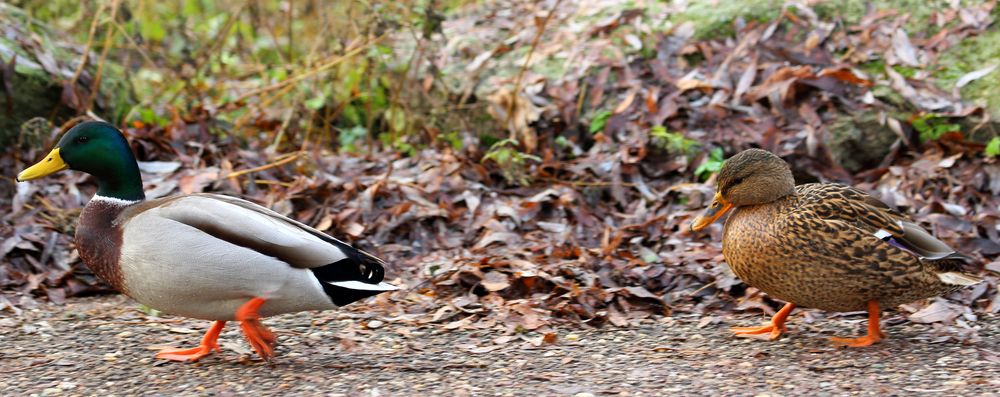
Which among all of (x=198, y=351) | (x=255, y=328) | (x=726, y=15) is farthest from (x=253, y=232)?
(x=726, y=15)

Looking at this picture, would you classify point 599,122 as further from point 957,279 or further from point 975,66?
point 957,279

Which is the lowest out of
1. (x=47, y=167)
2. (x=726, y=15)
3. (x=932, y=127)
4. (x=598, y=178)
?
(x=598, y=178)

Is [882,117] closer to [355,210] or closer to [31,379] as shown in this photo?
[355,210]

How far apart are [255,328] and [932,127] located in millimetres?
4128

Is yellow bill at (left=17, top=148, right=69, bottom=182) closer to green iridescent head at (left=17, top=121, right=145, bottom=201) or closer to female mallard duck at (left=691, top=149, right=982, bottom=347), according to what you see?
green iridescent head at (left=17, top=121, right=145, bottom=201)

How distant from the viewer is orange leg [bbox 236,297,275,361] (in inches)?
151

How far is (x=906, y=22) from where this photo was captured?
7039 mm

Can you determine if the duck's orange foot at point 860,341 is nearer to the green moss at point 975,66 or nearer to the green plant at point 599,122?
the green moss at point 975,66

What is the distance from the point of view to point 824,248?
156 inches

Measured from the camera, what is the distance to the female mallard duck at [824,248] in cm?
397

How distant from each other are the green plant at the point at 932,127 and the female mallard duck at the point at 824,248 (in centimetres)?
209

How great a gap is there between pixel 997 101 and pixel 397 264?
139 inches

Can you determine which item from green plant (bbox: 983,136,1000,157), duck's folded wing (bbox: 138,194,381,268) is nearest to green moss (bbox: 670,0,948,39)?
green plant (bbox: 983,136,1000,157)

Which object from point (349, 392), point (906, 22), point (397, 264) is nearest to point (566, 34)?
point (906, 22)
